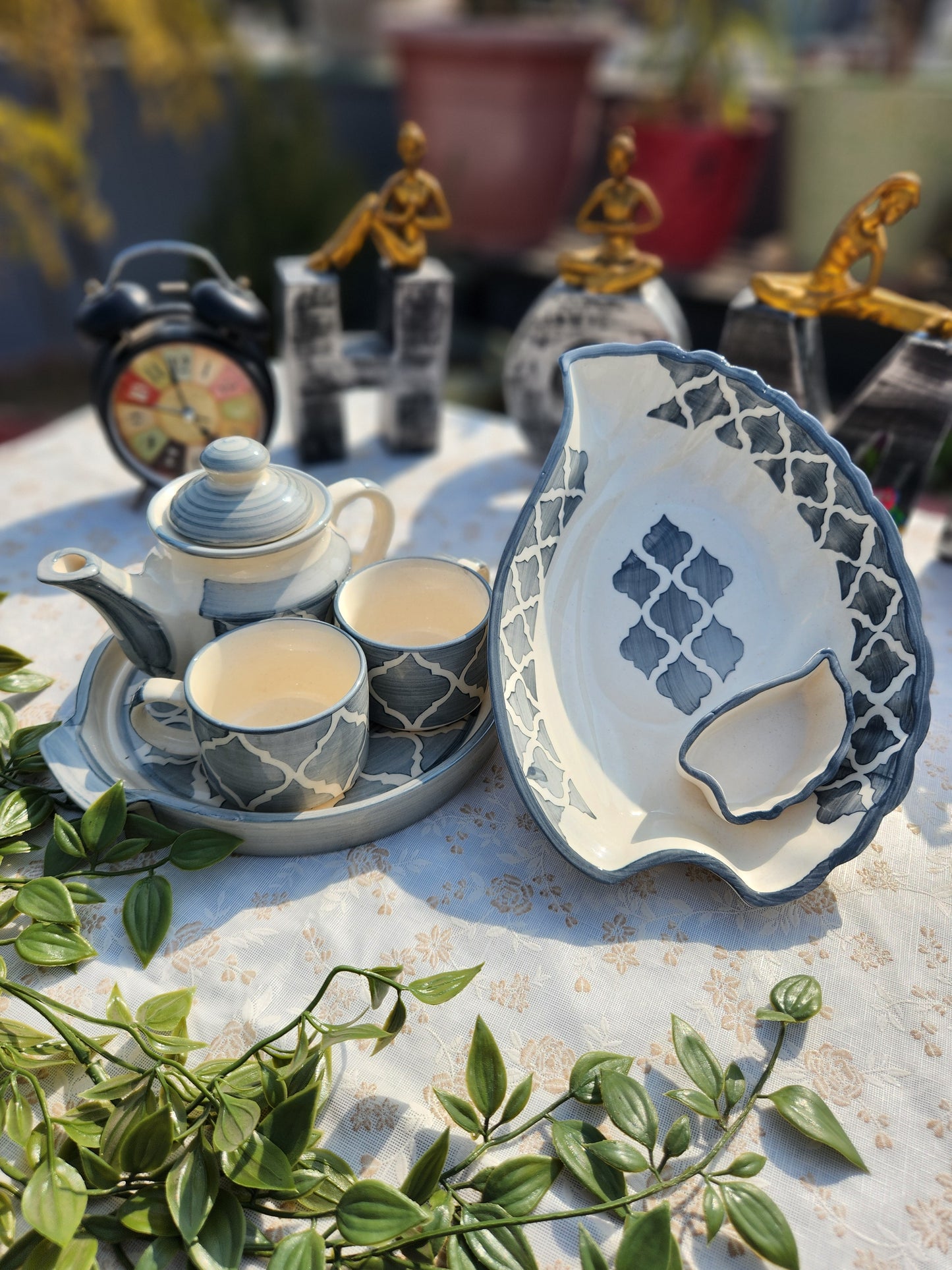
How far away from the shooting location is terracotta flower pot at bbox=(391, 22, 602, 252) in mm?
2014

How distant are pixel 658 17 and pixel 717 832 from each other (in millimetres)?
1952

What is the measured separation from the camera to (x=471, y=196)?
7.21 ft

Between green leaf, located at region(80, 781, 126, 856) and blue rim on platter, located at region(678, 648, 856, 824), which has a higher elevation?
blue rim on platter, located at region(678, 648, 856, 824)

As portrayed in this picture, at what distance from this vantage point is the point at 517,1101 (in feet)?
1.50

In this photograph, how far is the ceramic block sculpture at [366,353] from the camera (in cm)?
97

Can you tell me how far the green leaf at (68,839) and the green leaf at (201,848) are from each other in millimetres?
55

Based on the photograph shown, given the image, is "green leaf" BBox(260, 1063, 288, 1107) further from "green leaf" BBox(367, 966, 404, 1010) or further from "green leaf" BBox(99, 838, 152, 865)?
"green leaf" BBox(99, 838, 152, 865)

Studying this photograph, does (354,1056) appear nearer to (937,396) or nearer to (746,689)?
(746,689)

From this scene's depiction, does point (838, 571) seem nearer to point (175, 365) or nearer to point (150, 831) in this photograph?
point (150, 831)

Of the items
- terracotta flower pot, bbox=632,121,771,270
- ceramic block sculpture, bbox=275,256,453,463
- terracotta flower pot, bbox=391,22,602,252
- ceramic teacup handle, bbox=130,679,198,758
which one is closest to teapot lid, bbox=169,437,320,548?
ceramic teacup handle, bbox=130,679,198,758

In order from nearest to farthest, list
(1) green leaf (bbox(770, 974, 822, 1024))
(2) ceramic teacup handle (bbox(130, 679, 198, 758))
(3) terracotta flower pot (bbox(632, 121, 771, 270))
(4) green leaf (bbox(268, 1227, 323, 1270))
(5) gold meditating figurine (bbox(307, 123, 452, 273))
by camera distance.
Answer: (4) green leaf (bbox(268, 1227, 323, 1270)) → (1) green leaf (bbox(770, 974, 822, 1024)) → (2) ceramic teacup handle (bbox(130, 679, 198, 758)) → (5) gold meditating figurine (bbox(307, 123, 452, 273)) → (3) terracotta flower pot (bbox(632, 121, 771, 270))

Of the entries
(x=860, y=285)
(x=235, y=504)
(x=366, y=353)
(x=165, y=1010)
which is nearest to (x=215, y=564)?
(x=235, y=504)

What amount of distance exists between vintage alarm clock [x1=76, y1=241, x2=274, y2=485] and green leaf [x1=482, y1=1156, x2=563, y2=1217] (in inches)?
28.3

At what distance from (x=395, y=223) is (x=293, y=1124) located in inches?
32.9
